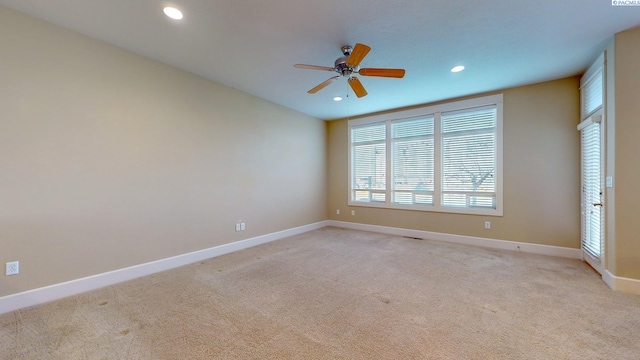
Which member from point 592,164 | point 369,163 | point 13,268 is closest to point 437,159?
point 369,163

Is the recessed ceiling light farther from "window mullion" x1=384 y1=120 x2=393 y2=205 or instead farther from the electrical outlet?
"window mullion" x1=384 y1=120 x2=393 y2=205

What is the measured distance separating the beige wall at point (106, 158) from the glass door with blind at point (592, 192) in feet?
15.9

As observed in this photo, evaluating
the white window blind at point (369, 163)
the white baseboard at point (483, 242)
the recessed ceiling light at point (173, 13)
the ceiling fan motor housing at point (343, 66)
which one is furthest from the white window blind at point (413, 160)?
the recessed ceiling light at point (173, 13)

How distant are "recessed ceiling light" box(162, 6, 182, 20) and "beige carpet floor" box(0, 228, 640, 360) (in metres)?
2.74

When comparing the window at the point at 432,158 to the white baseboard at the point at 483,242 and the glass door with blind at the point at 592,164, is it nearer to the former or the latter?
the white baseboard at the point at 483,242

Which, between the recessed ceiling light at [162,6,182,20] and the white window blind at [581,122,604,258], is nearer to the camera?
the recessed ceiling light at [162,6,182,20]

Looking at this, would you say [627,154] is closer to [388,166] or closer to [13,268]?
[388,166]

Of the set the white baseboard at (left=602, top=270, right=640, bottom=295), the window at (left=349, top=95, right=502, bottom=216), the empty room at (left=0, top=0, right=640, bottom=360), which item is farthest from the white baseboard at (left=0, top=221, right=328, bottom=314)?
the white baseboard at (left=602, top=270, right=640, bottom=295)

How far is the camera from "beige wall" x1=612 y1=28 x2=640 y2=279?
8.16 feet

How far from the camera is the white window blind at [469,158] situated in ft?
13.9

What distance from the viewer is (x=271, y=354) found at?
1666mm

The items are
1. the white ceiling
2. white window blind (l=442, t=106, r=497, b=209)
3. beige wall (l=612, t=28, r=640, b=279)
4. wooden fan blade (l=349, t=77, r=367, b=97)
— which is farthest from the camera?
white window blind (l=442, t=106, r=497, b=209)

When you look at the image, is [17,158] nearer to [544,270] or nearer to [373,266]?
[373,266]

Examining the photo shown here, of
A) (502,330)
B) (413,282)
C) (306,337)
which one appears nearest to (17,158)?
(306,337)
